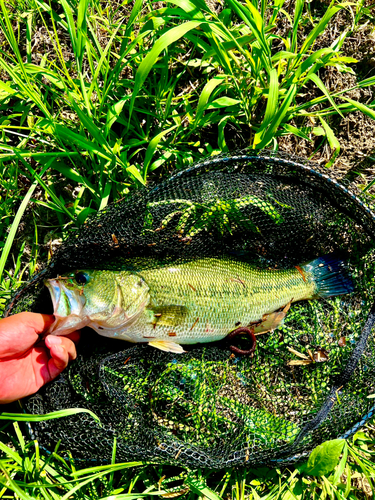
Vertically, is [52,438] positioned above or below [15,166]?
below

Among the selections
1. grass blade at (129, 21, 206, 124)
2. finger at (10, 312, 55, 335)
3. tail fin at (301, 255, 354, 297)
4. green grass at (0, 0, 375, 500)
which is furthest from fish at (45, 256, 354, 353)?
grass blade at (129, 21, 206, 124)

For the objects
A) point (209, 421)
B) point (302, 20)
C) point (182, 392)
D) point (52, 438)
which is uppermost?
point (302, 20)

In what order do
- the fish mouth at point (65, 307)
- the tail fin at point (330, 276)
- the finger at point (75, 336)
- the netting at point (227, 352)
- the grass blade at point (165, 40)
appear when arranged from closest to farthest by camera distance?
the grass blade at point (165, 40)
the fish mouth at point (65, 307)
the netting at point (227, 352)
the finger at point (75, 336)
the tail fin at point (330, 276)

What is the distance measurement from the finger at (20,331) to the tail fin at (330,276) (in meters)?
2.13

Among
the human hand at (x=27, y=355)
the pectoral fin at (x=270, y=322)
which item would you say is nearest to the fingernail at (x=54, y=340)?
the human hand at (x=27, y=355)

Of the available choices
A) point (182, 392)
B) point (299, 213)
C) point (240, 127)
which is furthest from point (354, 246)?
point (182, 392)

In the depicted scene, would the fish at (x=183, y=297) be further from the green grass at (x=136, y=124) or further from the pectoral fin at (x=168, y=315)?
the green grass at (x=136, y=124)

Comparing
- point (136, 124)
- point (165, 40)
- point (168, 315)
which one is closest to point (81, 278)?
point (168, 315)

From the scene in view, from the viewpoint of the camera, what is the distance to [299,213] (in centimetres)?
302

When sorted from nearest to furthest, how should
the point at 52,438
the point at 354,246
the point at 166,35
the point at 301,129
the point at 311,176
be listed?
the point at 166,35, the point at 52,438, the point at 311,176, the point at 354,246, the point at 301,129

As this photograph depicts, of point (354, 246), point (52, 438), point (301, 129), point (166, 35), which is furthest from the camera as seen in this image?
point (301, 129)

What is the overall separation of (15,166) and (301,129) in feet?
8.12

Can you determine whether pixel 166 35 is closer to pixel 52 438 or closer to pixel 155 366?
pixel 155 366

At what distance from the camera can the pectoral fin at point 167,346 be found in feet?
9.36
